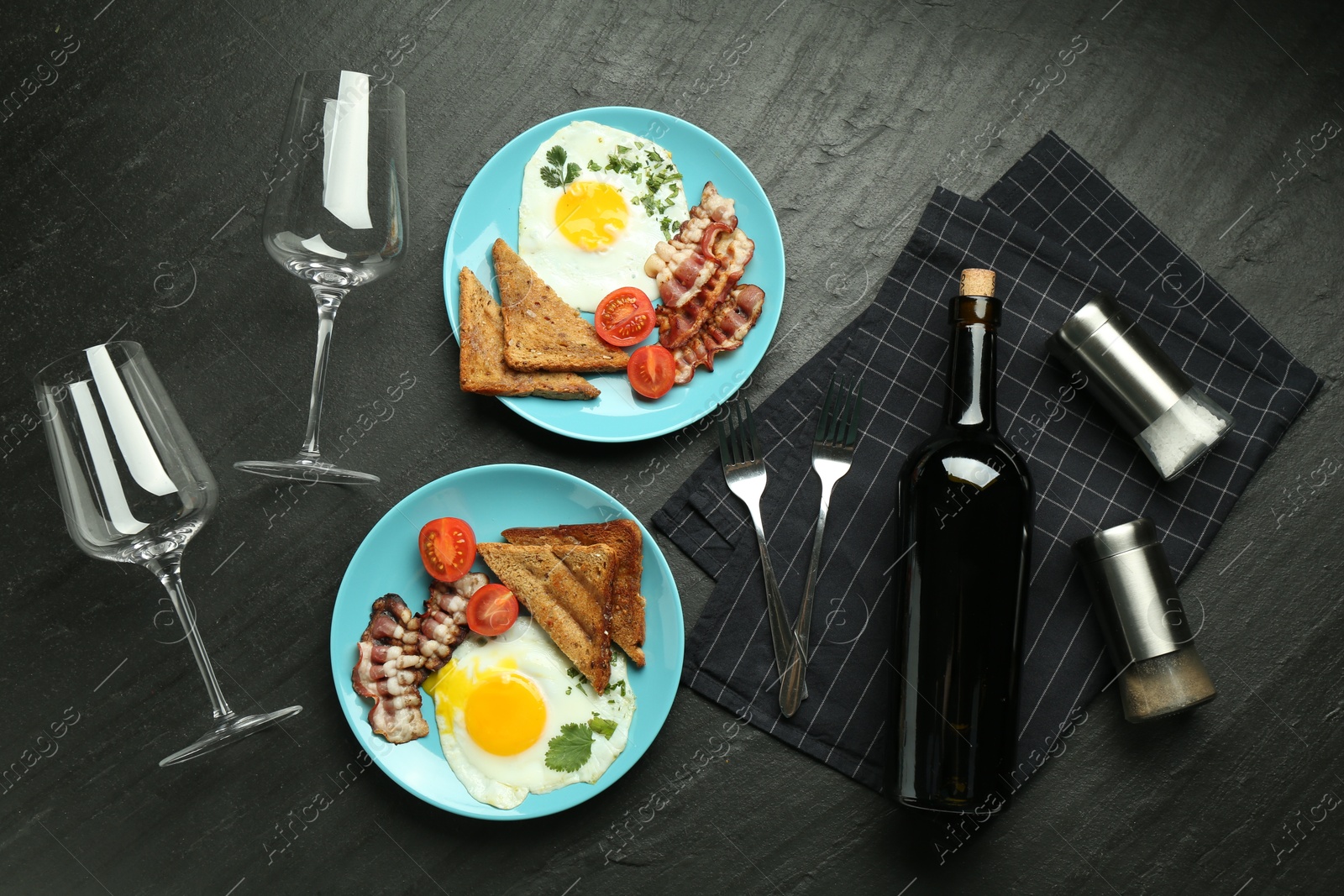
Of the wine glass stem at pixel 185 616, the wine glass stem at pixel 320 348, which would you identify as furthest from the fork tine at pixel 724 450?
the wine glass stem at pixel 185 616

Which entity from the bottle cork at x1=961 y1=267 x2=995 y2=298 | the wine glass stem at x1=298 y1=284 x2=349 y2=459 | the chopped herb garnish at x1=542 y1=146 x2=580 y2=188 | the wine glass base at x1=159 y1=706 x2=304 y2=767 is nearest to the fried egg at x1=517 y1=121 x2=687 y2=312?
the chopped herb garnish at x1=542 y1=146 x2=580 y2=188

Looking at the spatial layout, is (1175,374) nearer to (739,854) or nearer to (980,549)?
(980,549)

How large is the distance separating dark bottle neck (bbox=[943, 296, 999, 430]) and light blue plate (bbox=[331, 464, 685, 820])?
40.1 inches

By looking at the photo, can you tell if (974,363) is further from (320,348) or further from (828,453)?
(320,348)

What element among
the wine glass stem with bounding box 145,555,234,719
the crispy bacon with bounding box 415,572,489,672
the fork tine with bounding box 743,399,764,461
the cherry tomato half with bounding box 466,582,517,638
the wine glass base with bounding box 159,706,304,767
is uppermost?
the fork tine with bounding box 743,399,764,461

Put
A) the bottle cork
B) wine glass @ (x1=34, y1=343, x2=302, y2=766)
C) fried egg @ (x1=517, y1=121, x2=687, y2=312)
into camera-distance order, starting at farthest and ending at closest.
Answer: fried egg @ (x1=517, y1=121, x2=687, y2=312) → the bottle cork → wine glass @ (x1=34, y1=343, x2=302, y2=766)

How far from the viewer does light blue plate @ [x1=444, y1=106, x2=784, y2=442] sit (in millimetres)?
2689

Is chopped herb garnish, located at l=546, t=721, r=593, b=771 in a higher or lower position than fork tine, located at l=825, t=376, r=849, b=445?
lower

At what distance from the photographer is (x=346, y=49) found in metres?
2.85

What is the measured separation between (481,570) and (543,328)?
32.3 inches

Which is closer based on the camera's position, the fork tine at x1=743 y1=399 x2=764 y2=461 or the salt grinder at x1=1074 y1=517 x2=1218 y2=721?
the salt grinder at x1=1074 y1=517 x2=1218 y2=721

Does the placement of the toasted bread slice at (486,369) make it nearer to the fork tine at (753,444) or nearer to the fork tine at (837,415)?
the fork tine at (753,444)

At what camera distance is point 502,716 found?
2592 millimetres

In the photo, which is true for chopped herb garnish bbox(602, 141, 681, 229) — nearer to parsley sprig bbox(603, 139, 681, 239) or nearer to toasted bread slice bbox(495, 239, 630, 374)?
parsley sprig bbox(603, 139, 681, 239)
